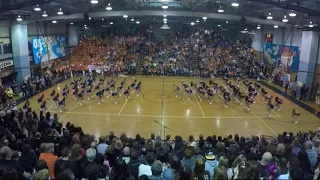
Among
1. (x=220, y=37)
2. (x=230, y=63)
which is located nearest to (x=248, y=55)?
(x=230, y=63)

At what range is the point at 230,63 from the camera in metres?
40.5

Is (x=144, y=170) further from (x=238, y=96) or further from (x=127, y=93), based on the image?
(x=238, y=96)

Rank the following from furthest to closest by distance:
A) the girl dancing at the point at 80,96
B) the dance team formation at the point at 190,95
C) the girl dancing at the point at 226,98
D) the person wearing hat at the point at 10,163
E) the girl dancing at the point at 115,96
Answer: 1. the girl dancing at the point at 115,96
2. the girl dancing at the point at 226,98
3. the girl dancing at the point at 80,96
4. the dance team formation at the point at 190,95
5. the person wearing hat at the point at 10,163

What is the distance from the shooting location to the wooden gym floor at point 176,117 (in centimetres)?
1759

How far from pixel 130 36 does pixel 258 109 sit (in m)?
30.9

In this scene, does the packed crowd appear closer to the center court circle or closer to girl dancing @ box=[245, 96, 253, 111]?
girl dancing @ box=[245, 96, 253, 111]

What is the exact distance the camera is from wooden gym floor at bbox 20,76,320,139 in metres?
17.6

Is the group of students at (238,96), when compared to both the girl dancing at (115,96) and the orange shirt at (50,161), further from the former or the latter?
the orange shirt at (50,161)

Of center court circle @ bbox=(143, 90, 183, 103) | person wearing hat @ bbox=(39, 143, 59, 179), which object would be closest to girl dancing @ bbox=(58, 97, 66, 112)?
center court circle @ bbox=(143, 90, 183, 103)

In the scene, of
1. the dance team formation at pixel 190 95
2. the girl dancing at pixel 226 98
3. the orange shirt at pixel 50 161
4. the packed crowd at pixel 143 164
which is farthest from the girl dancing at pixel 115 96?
the orange shirt at pixel 50 161

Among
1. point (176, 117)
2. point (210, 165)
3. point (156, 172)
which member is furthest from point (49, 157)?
point (176, 117)

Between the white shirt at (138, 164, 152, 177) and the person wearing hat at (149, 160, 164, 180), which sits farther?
the white shirt at (138, 164, 152, 177)

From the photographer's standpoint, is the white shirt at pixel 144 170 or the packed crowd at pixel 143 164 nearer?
the packed crowd at pixel 143 164

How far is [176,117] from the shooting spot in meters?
20.1
